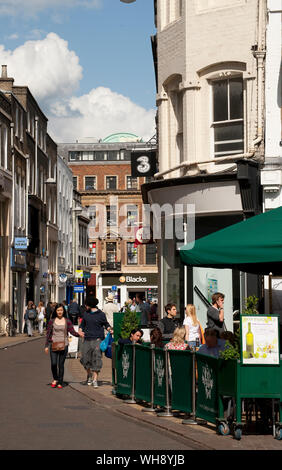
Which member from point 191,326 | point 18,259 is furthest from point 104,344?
point 18,259

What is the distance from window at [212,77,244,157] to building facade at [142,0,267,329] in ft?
0.08

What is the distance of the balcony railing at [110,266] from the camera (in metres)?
87.9

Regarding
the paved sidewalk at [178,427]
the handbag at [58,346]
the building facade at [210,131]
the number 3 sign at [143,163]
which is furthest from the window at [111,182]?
the handbag at [58,346]

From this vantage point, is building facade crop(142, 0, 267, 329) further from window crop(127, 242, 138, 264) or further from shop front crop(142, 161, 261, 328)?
window crop(127, 242, 138, 264)

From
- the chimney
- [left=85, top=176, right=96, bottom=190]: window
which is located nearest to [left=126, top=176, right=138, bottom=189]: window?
[left=85, top=176, right=96, bottom=190]: window

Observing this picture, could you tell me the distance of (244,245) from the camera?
37.6 ft

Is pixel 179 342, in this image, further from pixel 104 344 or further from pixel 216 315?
pixel 104 344

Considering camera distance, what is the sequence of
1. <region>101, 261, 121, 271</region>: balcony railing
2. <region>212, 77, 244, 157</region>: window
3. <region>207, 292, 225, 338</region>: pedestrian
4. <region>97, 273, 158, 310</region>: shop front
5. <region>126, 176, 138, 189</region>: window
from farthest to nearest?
<region>126, 176, 138, 189</region>: window, <region>97, 273, 158, 310</region>: shop front, <region>101, 261, 121, 271</region>: balcony railing, <region>212, 77, 244, 157</region>: window, <region>207, 292, 225, 338</region>: pedestrian

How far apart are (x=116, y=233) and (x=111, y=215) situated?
2918mm

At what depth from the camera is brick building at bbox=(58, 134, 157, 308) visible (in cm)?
8762
